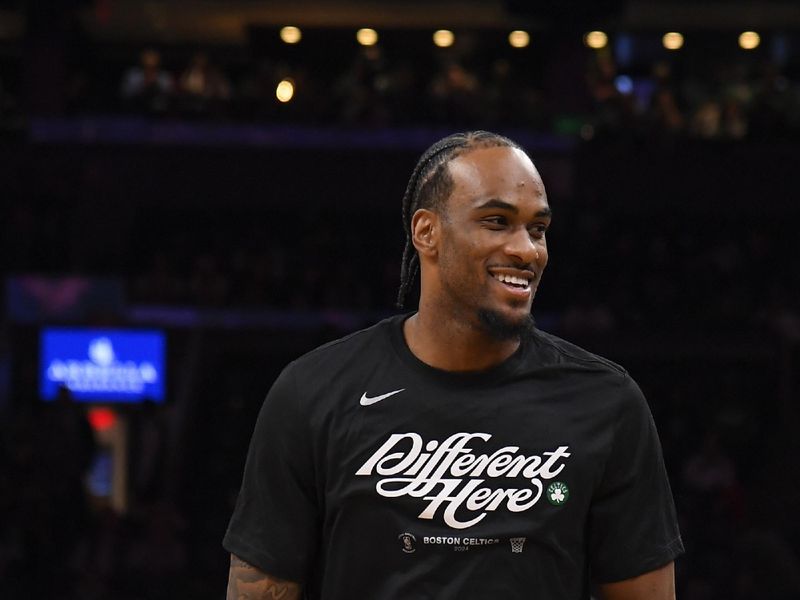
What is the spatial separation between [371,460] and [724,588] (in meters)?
7.28

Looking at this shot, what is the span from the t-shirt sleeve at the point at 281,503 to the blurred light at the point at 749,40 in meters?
17.8

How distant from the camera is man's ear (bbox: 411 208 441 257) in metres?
2.54

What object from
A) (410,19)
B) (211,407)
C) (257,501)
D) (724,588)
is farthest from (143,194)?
(257,501)

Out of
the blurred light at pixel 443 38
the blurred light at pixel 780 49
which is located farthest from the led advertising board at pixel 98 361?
the blurred light at pixel 780 49

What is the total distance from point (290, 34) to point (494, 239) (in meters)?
17.4

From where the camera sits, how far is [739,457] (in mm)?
13023

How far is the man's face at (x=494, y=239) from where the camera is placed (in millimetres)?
2453

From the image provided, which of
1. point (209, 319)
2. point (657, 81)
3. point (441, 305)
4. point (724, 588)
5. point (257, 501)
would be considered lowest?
point (724, 588)

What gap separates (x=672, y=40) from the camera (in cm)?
1964

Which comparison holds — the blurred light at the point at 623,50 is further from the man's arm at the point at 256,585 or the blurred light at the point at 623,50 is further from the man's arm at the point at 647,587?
the man's arm at the point at 256,585

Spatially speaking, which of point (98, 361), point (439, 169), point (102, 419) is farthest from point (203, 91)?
point (439, 169)

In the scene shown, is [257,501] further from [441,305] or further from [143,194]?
[143,194]

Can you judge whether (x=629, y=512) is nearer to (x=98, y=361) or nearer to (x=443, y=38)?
(x=98, y=361)

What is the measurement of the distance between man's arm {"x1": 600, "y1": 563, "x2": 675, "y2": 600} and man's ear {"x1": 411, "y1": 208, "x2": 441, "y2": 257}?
0.69 meters
